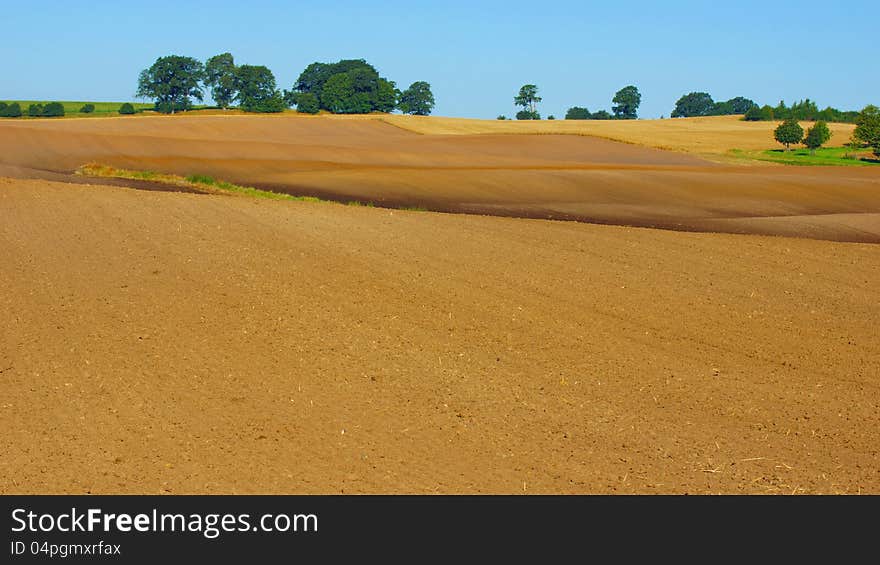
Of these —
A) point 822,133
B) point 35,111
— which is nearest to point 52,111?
point 35,111

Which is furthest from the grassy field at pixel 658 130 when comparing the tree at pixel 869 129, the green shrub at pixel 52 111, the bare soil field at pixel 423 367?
the bare soil field at pixel 423 367

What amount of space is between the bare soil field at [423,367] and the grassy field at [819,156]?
191 feet

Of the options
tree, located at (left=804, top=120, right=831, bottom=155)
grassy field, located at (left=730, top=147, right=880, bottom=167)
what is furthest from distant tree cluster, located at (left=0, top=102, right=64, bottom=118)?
tree, located at (left=804, top=120, right=831, bottom=155)

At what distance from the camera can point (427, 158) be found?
63062mm

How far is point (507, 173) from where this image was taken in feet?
157

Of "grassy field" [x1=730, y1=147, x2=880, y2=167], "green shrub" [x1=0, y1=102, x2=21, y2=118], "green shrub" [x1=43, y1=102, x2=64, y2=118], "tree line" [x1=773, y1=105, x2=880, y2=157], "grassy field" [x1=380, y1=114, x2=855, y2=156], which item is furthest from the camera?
"green shrub" [x1=43, y1=102, x2=64, y2=118]

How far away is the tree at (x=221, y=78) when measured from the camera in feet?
480

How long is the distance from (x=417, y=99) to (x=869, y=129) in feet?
308

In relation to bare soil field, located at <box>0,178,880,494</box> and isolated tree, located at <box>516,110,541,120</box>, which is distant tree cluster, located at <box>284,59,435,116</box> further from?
bare soil field, located at <box>0,178,880,494</box>

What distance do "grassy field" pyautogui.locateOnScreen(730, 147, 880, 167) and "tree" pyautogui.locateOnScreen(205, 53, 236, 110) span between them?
8300 centimetres

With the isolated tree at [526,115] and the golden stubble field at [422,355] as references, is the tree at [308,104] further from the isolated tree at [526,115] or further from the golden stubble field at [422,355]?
the golden stubble field at [422,355]

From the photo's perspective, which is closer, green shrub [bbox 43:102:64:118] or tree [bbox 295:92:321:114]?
green shrub [bbox 43:102:64:118]

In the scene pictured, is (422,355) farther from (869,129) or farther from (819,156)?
(869,129)

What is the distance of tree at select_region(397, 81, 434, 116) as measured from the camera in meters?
173
